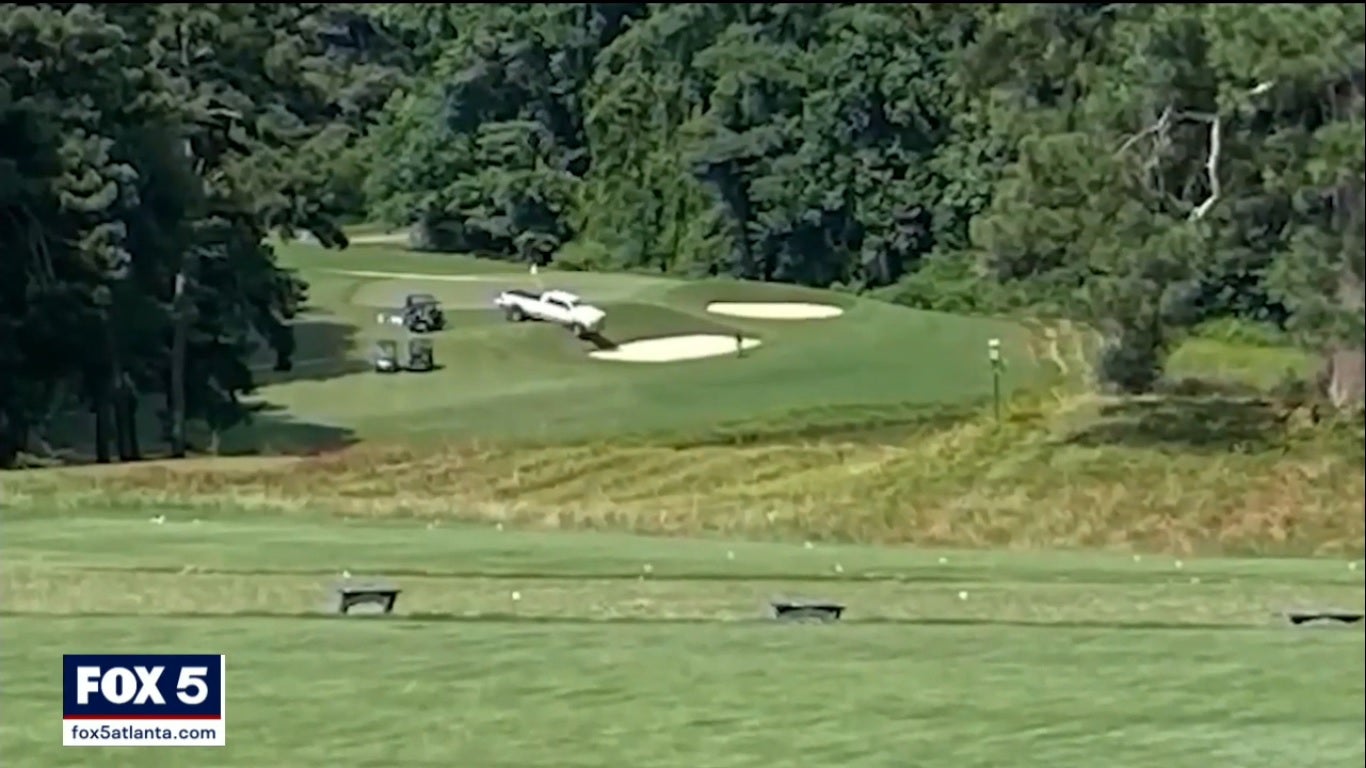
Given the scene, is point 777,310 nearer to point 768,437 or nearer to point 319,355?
point 768,437

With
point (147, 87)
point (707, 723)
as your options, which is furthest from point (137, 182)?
point (707, 723)

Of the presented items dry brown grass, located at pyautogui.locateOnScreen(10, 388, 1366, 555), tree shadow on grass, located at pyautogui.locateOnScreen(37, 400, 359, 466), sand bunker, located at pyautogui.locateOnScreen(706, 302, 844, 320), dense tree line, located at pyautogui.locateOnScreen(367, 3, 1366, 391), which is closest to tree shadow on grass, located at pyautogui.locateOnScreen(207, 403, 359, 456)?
tree shadow on grass, located at pyautogui.locateOnScreen(37, 400, 359, 466)

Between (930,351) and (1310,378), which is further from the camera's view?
(930,351)

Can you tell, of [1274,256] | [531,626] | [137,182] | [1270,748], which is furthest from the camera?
[137,182]

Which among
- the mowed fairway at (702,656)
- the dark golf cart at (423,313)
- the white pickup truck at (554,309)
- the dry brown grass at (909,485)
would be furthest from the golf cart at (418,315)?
the mowed fairway at (702,656)

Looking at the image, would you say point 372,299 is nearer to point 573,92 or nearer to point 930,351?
point 573,92

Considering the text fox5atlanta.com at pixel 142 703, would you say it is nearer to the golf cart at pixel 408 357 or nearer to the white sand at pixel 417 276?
the golf cart at pixel 408 357
